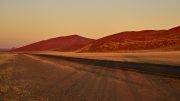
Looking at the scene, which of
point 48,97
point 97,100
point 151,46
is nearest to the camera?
point 97,100

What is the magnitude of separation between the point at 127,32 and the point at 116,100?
14896 cm

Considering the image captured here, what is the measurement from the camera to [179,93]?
32.6 ft

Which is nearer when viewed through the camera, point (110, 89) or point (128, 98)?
point (128, 98)

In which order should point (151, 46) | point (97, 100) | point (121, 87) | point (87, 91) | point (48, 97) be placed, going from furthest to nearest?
point (151, 46)
point (121, 87)
point (87, 91)
point (48, 97)
point (97, 100)

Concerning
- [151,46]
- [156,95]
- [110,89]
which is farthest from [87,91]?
[151,46]

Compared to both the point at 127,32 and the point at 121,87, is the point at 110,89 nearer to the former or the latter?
the point at 121,87

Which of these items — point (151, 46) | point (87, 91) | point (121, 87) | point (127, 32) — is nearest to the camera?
point (87, 91)

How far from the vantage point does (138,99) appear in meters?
8.98

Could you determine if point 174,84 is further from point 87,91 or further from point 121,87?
point 87,91

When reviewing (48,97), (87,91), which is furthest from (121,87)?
(48,97)

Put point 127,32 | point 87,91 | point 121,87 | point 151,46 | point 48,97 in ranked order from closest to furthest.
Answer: point 48,97 → point 87,91 → point 121,87 → point 151,46 → point 127,32

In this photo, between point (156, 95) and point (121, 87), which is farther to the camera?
point (121, 87)

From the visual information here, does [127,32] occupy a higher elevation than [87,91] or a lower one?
higher

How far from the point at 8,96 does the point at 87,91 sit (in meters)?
2.64
